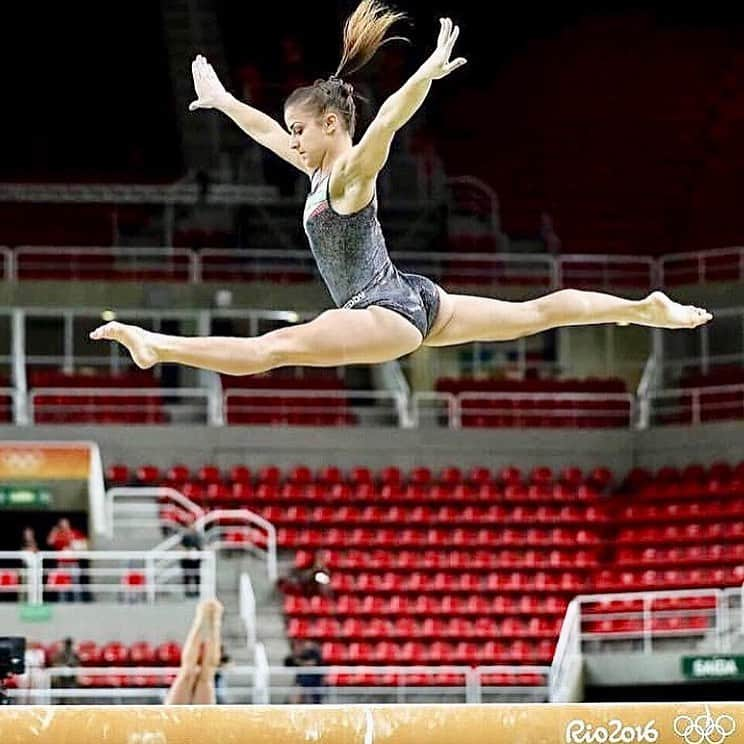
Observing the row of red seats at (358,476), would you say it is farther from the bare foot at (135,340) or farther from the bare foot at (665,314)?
the bare foot at (135,340)

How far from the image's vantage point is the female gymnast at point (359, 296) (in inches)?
273

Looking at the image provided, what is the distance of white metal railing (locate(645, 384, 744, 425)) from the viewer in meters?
21.5

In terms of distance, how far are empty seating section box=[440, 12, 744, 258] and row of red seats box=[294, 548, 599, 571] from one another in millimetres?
5699

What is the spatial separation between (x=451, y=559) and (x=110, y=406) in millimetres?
4279

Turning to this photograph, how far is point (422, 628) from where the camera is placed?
1850 centimetres

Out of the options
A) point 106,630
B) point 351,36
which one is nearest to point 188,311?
point 106,630

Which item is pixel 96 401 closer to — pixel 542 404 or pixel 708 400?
pixel 542 404

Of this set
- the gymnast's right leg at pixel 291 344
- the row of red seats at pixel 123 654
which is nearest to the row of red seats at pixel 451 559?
the row of red seats at pixel 123 654

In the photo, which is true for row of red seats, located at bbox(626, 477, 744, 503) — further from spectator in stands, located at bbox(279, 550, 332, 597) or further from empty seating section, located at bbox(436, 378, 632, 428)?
spectator in stands, located at bbox(279, 550, 332, 597)

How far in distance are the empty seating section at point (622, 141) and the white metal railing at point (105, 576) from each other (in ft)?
A: 26.2

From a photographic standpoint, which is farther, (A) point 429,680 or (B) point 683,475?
(B) point 683,475

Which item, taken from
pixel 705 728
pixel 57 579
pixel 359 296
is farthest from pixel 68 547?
pixel 705 728

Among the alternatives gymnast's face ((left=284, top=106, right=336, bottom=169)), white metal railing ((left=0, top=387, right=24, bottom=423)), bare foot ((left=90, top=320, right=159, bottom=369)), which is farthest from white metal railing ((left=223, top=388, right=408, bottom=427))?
Answer: bare foot ((left=90, top=320, right=159, bottom=369))

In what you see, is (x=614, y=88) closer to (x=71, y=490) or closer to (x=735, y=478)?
(x=735, y=478)
